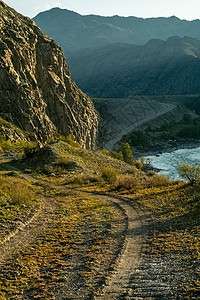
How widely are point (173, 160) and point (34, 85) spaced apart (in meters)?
49.4

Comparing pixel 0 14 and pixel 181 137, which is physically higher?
pixel 0 14

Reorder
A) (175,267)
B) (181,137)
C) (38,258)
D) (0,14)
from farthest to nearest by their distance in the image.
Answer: (181,137)
(0,14)
(38,258)
(175,267)

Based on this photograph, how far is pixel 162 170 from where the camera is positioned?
Answer: 2783 inches

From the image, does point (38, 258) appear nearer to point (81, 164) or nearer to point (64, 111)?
point (81, 164)

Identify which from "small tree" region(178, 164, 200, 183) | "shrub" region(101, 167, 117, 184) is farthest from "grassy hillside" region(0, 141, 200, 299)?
"shrub" region(101, 167, 117, 184)

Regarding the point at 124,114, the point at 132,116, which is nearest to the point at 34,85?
the point at 124,114

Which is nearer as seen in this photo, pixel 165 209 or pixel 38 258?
pixel 38 258

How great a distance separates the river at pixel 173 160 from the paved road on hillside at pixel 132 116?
770 inches

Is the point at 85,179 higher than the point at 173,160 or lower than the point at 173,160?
higher

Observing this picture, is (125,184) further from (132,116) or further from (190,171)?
(132,116)

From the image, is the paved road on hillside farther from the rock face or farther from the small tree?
the small tree

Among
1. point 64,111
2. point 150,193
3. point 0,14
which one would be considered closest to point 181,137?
point 64,111

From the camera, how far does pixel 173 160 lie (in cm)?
8325

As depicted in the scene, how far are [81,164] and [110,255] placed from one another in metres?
22.6
